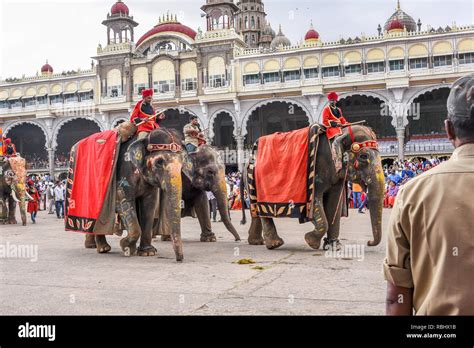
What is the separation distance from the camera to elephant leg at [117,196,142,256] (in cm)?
646

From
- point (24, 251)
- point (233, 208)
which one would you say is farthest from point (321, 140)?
point (233, 208)

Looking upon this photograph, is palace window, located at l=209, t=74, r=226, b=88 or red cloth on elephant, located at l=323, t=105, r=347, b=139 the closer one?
red cloth on elephant, located at l=323, t=105, r=347, b=139

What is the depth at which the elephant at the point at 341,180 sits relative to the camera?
6.55 m

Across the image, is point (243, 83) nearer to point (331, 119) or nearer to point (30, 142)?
point (30, 142)

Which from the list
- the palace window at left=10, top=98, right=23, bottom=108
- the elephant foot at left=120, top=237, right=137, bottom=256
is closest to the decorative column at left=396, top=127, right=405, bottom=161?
the elephant foot at left=120, top=237, right=137, bottom=256

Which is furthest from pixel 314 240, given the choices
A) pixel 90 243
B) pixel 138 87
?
pixel 138 87

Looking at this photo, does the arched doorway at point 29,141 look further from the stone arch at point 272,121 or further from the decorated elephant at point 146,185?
the decorated elephant at point 146,185

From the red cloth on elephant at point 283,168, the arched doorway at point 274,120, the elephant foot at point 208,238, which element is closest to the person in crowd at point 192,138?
the elephant foot at point 208,238

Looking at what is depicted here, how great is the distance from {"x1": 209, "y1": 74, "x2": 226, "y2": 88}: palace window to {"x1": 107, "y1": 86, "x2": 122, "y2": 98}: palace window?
660 cm

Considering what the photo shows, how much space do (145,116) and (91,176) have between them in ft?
3.58

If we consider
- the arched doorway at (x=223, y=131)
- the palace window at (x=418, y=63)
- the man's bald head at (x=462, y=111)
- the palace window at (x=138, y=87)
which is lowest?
the man's bald head at (x=462, y=111)

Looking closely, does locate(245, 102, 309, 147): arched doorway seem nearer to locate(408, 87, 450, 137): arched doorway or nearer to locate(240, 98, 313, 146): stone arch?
locate(240, 98, 313, 146): stone arch

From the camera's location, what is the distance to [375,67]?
28516 millimetres
